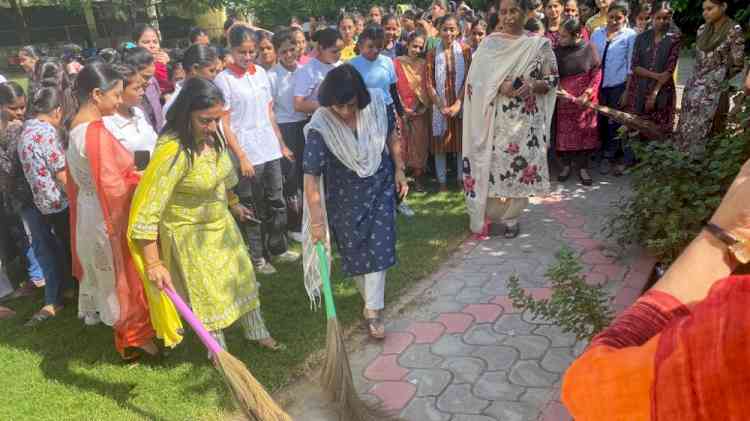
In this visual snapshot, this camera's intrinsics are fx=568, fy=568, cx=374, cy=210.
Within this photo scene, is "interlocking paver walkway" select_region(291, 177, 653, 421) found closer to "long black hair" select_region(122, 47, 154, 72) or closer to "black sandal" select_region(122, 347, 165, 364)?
"black sandal" select_region(122, 347, 165, 364)

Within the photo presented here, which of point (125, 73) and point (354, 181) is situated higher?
point (125, 73)

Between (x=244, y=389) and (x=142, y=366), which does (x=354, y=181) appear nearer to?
(x=244, y=389)

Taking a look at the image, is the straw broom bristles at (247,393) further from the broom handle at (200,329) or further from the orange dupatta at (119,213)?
the orange dupatta at (119,213)

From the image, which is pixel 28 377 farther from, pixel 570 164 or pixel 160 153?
pixel 570 164

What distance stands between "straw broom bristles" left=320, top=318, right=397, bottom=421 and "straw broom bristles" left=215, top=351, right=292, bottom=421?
30 cm

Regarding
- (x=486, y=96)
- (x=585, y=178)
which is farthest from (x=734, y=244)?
(x=585, y=178)

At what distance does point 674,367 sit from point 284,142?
474 centimetres

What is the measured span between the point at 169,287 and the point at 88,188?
37.5 inches

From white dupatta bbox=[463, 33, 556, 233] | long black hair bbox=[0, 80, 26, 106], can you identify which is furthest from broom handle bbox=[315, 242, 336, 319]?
long black hair bbox=[0, 80, 26, 106]

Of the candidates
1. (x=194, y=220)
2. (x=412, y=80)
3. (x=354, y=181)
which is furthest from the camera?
(x=412, y=80)

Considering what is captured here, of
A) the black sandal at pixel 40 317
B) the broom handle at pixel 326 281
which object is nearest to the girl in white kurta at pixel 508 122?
the broom handle at pixel 326 281

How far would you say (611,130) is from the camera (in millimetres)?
6605

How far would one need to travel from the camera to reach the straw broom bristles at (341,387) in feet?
9.16

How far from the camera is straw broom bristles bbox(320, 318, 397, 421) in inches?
110
